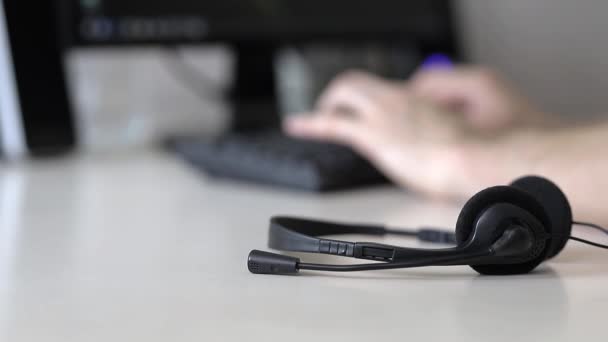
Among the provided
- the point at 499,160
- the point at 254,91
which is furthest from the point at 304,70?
the point at 499,160

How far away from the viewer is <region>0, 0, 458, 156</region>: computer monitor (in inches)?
33.6

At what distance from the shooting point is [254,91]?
108 centimetres

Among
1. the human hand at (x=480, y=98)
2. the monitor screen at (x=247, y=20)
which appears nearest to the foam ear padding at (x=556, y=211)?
the human hand at (x=480, y=98)

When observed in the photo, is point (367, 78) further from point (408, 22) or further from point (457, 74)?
point (408, 22)

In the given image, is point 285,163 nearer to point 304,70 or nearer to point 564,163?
point 564,163

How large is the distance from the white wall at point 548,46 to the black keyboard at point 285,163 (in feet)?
2.51

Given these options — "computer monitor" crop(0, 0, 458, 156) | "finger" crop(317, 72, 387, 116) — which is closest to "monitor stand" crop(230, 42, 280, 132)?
"computer monitor" crop(0, 0, 458, 156)

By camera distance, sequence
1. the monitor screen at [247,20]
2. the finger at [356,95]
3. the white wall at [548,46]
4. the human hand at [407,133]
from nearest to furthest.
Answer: the human hand at [407,133] → the finger at [356,95] → the monitor screen at [247,20] → the white wall at [548,46]

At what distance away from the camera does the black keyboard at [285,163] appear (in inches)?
24.9

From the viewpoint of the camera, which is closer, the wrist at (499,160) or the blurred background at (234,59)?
the wrist at (499,160)

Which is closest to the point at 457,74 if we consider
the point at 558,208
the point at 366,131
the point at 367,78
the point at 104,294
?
the point at 367,78

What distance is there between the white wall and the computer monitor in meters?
0.29

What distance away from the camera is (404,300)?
0.32 m

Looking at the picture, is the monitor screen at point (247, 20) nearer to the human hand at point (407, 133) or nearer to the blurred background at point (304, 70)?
the blurred background at point (304, 70)
